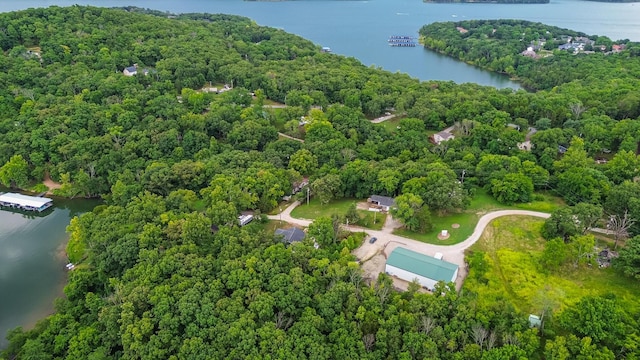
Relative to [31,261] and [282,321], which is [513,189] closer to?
[282,321]

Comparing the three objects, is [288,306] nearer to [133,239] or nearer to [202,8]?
[133,239]

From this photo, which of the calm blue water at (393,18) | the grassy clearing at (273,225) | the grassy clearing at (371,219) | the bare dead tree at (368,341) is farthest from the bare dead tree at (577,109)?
the bare dead tree at (368,341)

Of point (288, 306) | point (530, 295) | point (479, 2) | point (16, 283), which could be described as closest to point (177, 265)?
point (288, 306)

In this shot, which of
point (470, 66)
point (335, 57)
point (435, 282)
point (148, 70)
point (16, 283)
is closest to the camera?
point (435, 282)

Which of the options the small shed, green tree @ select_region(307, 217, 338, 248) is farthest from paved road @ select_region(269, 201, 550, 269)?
the small shed

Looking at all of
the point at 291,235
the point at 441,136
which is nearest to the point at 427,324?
the point at 291,235

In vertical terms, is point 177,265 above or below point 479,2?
below
